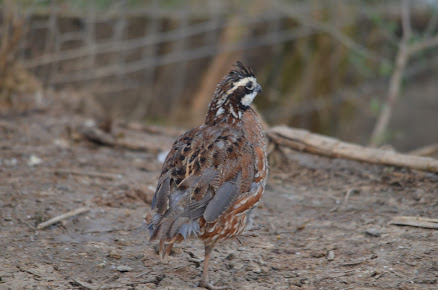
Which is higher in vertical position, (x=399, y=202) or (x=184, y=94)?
(x=184, y=94)

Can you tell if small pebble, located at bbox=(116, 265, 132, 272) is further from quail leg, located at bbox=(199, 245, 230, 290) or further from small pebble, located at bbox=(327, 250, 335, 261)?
small pebble, located at bbox=(327, 250, 335, 261)

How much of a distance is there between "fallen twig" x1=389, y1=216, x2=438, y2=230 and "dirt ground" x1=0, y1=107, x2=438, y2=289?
0.15ft

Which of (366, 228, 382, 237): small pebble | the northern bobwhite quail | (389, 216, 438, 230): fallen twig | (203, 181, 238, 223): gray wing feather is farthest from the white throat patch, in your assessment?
(389, 216, 438, 230): fallen twig

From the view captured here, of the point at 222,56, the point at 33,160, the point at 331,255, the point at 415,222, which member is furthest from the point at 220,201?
the point at 222,56

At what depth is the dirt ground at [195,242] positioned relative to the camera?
3.92 metres

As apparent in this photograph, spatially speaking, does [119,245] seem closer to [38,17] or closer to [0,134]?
[0,134]

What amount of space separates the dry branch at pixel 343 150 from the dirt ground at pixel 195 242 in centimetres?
28

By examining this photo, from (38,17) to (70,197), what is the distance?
4.55 meters

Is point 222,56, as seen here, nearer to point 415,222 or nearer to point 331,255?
point 415,222

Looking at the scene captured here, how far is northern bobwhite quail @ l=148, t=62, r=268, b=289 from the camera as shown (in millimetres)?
3756

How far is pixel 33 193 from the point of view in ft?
17.0

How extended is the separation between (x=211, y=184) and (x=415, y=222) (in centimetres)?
183

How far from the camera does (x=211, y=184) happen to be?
3.93 m

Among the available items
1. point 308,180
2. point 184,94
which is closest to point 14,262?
point 308,180
